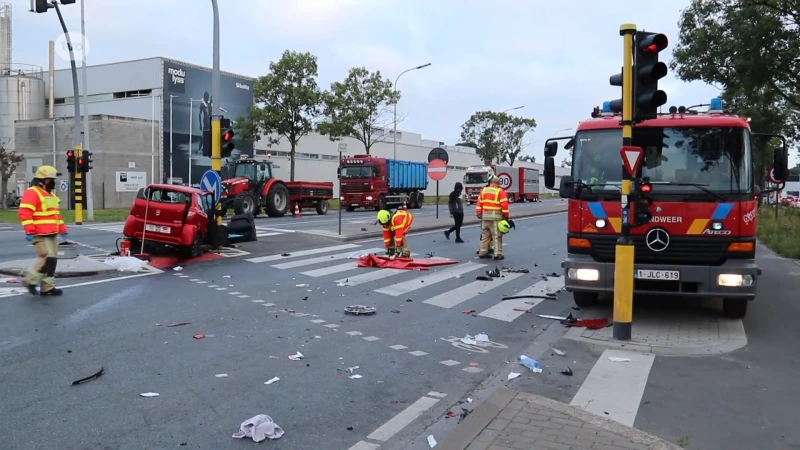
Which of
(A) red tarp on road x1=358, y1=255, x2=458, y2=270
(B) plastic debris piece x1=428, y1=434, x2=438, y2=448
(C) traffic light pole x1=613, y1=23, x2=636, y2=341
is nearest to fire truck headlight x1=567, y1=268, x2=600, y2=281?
(C) traffic light pole x1=613, y1=23, x2=636, y2=341

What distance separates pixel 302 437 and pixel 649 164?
5.76 meters

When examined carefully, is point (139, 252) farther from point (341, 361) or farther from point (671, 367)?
point (671, 367)

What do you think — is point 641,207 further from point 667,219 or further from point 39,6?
point 39,6

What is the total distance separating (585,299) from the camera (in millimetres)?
9383

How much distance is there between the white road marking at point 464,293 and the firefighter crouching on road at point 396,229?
95.9 inches

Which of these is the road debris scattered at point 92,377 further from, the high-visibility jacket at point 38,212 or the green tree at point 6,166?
the green tree at point 6,166

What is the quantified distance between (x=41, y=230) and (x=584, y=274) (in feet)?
25.3

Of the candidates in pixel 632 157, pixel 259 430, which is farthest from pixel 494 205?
pixel 259 430

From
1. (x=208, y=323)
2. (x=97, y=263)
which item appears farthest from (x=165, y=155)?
(x=208, y=323)

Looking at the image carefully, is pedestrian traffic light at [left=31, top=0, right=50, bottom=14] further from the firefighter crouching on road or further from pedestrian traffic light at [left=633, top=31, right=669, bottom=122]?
pedestrian traffic light at [left=633, top=31, right=669, bottom=122]

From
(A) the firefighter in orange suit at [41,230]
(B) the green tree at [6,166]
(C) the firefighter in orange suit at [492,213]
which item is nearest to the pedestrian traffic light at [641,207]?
(C) the firefighter in orange suit at [492,213]

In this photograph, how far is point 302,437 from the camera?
460 centimetres

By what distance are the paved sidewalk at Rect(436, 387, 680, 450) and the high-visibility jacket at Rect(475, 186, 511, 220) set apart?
9368mm

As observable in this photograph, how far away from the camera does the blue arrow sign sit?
1473 centimetres
